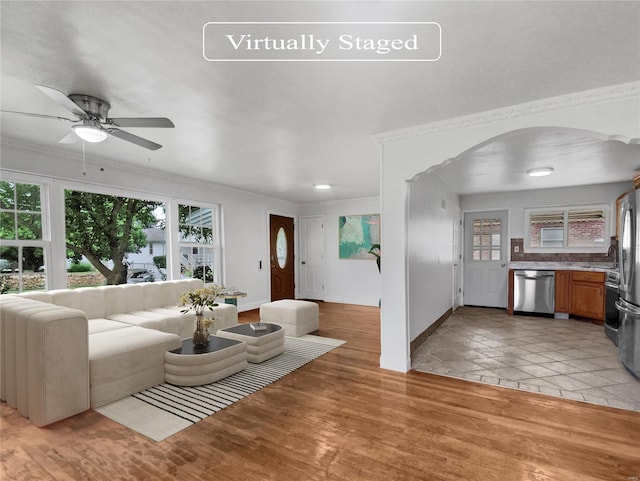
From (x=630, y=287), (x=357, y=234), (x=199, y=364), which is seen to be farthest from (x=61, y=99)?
(x=357, y=234)

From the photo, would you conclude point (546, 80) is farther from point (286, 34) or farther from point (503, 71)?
point (286, 34)

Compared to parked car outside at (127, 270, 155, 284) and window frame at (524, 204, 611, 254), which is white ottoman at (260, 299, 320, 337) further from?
window frame at (524, 204, 611, 254)


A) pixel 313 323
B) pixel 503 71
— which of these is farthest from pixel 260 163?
pixel 503 71

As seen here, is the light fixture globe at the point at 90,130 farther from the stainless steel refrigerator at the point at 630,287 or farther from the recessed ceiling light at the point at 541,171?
the recessed ceiling light at the point at 541,171

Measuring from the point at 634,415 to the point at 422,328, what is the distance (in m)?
2.01

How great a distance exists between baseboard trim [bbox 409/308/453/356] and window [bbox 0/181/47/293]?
4346mm

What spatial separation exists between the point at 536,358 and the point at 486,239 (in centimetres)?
351

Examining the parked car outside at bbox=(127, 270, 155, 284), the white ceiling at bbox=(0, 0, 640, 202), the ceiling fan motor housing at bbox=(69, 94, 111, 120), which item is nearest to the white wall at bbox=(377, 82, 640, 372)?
the white ceiling at bbox=(0, 0, 640, 202)

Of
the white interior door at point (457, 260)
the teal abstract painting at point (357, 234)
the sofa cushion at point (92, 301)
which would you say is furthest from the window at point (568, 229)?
the sofa cushion at point (92, 301)

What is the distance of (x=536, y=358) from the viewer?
3.62 metres

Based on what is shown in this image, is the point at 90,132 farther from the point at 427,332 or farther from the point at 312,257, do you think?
the point at 312,257

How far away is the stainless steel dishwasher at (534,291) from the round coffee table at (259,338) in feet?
15.2

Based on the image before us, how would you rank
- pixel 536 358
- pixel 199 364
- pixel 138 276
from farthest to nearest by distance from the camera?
pixel 138 276, pixel 536 358, pixel 199 364

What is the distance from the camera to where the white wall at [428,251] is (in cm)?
366
